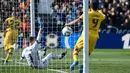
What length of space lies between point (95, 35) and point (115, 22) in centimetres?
1248

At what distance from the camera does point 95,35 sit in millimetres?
12898

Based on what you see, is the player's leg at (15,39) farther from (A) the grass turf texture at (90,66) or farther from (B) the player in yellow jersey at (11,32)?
(A) the grass turf texture at (90,66)

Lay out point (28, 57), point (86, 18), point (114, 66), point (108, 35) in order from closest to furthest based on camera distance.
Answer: point (86, 18) < point (28, 57) < point (114, 66) < point (108, 35)

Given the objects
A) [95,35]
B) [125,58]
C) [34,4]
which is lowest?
[125,58]

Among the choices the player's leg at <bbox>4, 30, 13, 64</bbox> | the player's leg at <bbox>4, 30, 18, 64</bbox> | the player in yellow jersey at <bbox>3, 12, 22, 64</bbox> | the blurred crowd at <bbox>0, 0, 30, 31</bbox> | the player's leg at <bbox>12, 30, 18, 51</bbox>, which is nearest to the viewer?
the blurred crowd at <bbox>0, 0, 30, 31</bbox>

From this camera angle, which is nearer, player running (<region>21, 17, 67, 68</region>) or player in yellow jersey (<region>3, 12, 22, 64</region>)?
player running (<region>21, 17, 67, 68</region>)

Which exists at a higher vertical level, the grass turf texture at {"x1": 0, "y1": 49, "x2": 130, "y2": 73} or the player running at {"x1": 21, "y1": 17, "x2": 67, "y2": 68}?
the player running at {"x1": 21, "y1": 17, "x2": 67, "y2": 68}

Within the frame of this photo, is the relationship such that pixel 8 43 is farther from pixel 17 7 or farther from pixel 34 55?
pixel 34 55

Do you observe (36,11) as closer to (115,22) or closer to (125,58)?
(125,58)

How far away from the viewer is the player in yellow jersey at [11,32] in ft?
52.4

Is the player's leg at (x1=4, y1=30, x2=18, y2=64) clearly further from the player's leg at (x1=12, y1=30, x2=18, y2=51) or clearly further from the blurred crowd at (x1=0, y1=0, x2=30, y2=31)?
the blurred crowd at (x1=0, y1=0, x2=30, y2=31)

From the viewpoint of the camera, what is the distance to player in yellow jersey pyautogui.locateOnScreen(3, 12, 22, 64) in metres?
16.0

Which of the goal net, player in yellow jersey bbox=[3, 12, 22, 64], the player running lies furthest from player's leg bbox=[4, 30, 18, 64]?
the player running

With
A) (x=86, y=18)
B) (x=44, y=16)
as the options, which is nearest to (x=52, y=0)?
(x=44, y=16)
